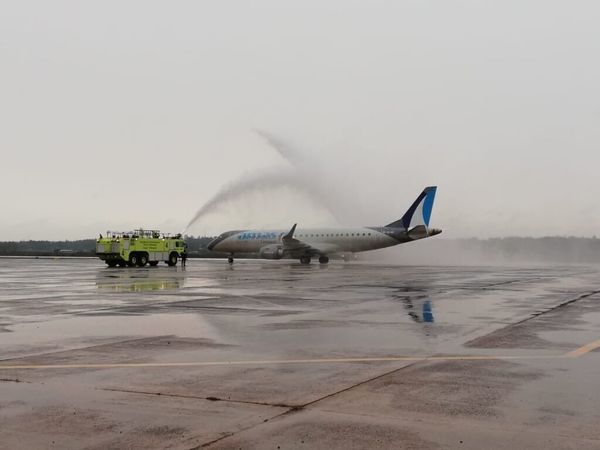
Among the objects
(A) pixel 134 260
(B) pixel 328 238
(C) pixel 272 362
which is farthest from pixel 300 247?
(C) pixel 272 362

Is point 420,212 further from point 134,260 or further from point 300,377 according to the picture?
point 300,377

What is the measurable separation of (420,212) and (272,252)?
14558 mm

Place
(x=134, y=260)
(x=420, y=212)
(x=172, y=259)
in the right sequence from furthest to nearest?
(x=420, y=212) < (x=172, y=259) < (x=134, y=260)

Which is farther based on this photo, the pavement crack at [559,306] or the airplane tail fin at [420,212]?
the airplane tail fin at [420,212]

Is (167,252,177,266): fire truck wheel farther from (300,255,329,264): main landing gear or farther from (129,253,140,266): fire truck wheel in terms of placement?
(300,255,329,264): main landing gear

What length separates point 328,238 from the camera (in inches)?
2424

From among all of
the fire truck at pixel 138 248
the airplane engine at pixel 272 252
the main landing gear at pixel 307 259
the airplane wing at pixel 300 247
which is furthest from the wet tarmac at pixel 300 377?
the main landing gear at pixel 307 259

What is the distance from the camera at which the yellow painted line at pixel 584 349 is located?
10.4m

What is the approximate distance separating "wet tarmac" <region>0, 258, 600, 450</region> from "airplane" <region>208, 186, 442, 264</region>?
40876 millimetres

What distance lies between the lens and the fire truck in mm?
50750

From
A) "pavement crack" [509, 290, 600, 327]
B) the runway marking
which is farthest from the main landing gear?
the runway marking

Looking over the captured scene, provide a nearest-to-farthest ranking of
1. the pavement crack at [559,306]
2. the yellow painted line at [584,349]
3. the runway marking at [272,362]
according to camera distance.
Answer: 1. the runway marking at [272,362]
2. the yellow painted line at [584,349]
3. the pavement crack at [559,306]

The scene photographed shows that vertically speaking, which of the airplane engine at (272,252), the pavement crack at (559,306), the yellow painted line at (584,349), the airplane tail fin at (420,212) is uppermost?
the airplane tail fin at (420,212)

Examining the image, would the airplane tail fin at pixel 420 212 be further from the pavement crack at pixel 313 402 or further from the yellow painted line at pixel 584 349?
the pavement crack at pixel 313 402
